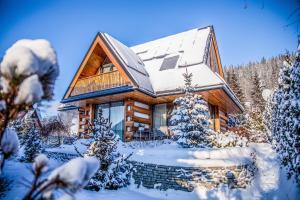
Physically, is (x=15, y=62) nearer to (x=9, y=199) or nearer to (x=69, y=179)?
(x=69, y=179)

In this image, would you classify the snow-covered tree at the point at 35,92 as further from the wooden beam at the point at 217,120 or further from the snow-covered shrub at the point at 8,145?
the wooden beam at the point at 217,120

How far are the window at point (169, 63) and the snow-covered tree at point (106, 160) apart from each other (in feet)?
25.6

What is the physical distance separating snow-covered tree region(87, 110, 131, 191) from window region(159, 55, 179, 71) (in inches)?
308

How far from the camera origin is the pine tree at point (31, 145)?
1265 cm

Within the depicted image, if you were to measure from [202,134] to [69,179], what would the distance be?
9114 millimetres

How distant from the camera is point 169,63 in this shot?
16.0 metres

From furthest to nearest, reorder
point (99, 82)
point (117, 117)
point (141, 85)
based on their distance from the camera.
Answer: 1. point (117, 117)
2. point (99, 82)
3. point (141, 85)

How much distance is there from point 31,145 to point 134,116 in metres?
6.00

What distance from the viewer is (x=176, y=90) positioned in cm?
1281

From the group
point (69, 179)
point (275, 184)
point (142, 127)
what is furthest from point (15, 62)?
point (142, 127)

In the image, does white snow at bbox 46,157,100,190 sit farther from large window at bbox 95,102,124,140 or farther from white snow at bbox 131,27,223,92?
large window at bbox 95,102,124,140

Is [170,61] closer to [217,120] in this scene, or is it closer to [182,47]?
[182,47]

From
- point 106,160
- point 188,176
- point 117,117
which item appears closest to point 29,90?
point 106,160

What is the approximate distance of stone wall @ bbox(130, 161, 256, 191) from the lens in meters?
7.38
